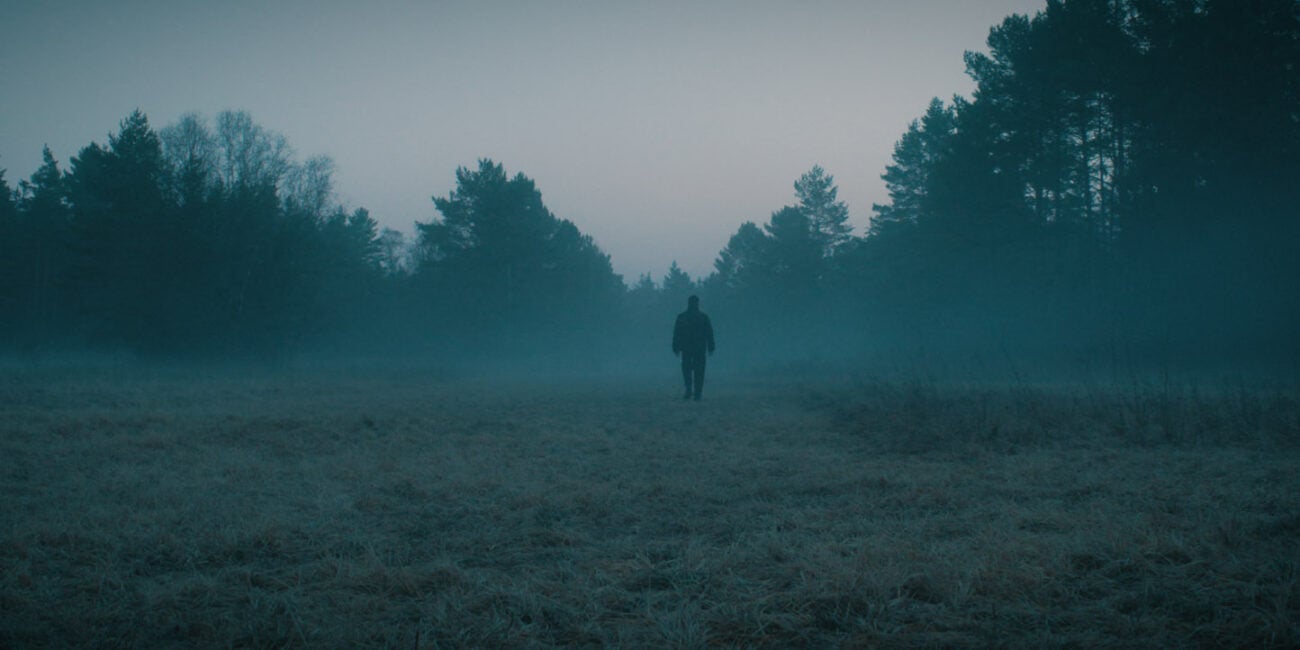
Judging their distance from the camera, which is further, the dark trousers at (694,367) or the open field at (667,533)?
the dark trousers at (694,367)

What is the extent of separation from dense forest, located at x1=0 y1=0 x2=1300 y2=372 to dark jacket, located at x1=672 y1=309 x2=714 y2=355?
27.0 feet

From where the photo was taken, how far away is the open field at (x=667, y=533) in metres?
2.69

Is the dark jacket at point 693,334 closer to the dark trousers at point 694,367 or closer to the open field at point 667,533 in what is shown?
the dark trousers at point 694,367

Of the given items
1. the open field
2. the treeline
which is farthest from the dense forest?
the open field

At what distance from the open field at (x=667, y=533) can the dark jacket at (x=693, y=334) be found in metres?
5.94

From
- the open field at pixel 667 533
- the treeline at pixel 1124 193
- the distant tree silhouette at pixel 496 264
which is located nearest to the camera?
the open field at pixel 667 533

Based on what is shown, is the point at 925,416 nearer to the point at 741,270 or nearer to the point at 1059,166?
the point at 1059,166

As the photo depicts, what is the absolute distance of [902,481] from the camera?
5.53 metres

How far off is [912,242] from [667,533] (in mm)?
31568

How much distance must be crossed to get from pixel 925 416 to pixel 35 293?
1965 inches

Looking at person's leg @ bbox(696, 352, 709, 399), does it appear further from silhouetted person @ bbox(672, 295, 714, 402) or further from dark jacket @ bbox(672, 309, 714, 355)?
dark jacket @ bbox(672, 309, 714, 355)

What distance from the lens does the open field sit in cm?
269

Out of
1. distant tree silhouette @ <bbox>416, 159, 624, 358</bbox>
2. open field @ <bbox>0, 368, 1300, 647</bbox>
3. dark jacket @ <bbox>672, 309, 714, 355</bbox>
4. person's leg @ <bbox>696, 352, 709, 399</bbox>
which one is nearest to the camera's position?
open field @ <bbox>0, 368, 1300, 647</bbox>

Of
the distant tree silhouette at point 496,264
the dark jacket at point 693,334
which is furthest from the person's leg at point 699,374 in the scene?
the distant tree silhouette at point 496,264
